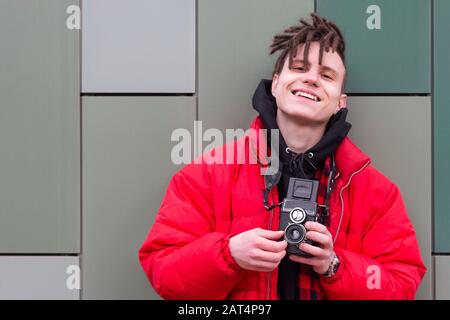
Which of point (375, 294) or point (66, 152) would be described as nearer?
point (375, 294)

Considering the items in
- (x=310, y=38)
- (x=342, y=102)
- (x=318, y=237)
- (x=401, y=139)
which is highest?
(x=310, y=38)

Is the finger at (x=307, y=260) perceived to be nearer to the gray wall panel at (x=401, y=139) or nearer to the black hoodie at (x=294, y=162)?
the black hoodie at (x=294, y=162)

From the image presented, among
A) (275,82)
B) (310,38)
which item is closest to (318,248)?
(275,82)

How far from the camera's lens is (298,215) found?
210 centimetres

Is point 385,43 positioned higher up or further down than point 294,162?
higher up

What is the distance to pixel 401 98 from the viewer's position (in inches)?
105

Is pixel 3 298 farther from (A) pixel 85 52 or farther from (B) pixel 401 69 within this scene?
(B) pixel 401 69

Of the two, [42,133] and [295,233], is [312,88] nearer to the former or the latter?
[295,233]

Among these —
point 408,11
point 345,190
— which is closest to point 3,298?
point 345,190

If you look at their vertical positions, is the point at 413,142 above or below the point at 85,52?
below

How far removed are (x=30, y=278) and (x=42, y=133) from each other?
611 millimetres

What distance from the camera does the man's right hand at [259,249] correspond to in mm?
2066

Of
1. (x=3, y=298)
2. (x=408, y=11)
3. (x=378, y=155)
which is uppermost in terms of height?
(x=408, y=11)

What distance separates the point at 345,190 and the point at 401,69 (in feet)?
2.18
